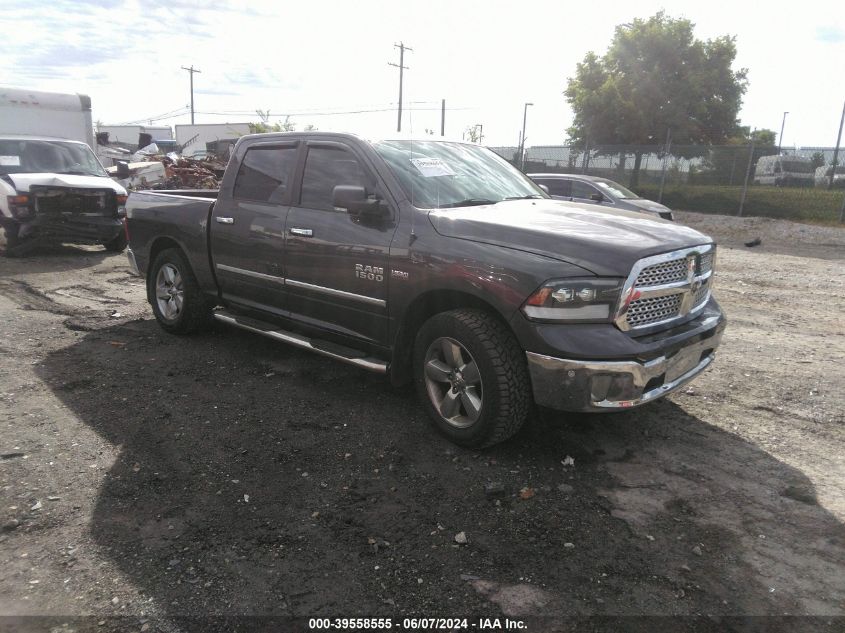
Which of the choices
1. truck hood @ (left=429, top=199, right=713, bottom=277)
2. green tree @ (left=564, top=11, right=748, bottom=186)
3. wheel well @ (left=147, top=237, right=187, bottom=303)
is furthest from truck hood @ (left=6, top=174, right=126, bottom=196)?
green tree @ (left=564, top=11, right=748, bottom=186)

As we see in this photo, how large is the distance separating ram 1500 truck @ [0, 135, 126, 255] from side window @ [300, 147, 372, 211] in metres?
7.45

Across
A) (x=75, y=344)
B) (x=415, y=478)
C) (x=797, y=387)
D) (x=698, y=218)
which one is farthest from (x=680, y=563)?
(x=698, y=218)

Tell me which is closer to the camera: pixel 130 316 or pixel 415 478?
pixel 415 478

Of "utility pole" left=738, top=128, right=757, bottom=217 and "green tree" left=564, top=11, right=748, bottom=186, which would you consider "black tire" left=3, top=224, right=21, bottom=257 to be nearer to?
"utility pole" left=738, top=128, right=757, bottom=217

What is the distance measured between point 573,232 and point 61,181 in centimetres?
979

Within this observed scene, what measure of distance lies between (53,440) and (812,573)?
4.17 m

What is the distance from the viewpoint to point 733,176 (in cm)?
1883

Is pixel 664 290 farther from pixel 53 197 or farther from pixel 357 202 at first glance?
pixel 53 197

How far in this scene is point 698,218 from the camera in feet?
Result: 63.3

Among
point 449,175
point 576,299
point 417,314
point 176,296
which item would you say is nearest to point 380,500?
point 417,314

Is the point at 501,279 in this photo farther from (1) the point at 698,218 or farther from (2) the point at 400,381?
(1) the point at 698,218

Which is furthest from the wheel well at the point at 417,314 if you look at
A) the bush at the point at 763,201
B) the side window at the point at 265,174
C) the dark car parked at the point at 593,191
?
the bush at the point at 763,201

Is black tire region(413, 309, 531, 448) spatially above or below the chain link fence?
below

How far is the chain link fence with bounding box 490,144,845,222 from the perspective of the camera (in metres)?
17.3
